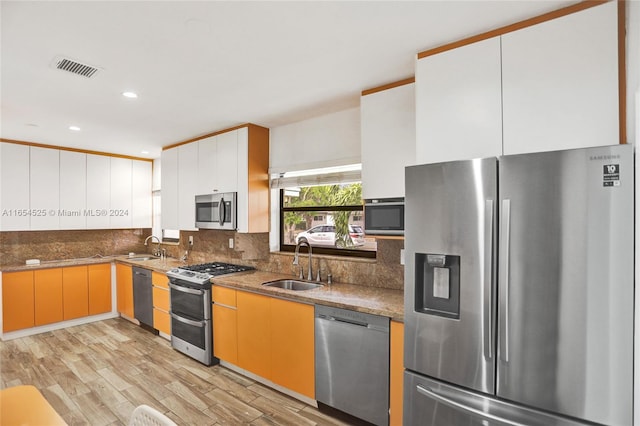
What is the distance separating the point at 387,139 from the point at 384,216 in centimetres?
57

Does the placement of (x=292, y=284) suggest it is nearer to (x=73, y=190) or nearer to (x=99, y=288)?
(x=99, y=288)

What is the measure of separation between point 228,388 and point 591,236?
9.46ft

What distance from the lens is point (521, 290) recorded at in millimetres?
1537

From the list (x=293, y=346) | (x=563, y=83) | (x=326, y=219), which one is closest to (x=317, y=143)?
(x=326, y=219)

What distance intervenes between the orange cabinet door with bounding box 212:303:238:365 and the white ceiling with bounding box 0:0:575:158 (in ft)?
6.29

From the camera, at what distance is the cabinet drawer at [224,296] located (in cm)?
321

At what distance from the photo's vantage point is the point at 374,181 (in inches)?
101

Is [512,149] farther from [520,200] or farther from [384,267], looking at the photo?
[384,267]

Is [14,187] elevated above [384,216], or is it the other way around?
[14,187]

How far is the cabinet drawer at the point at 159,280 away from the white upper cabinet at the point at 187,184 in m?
0.64

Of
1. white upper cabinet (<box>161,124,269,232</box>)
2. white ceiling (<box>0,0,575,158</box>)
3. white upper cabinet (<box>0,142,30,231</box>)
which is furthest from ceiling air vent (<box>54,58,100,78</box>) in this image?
white upper cabinet (<box>0,142,30,231</box>)

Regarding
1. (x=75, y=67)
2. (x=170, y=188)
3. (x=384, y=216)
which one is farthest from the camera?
(x=170, y=188)

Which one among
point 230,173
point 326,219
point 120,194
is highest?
point 230,173

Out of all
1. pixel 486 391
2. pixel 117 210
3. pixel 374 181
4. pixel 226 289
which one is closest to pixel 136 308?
pixel 117 210
